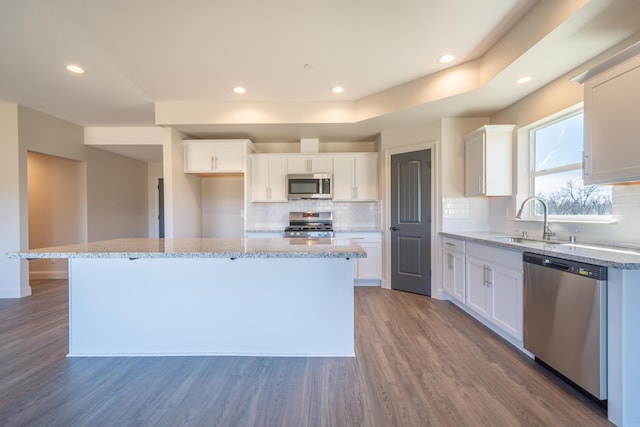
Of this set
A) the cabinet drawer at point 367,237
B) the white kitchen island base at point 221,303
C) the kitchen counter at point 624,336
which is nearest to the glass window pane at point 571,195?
the kitchen counter at point 624,336

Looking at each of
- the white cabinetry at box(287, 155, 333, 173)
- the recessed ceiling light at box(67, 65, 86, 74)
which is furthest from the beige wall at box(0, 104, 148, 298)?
the white cabinetry at box(287, 155, 333, 173)

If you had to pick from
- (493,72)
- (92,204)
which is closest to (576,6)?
(493,72)

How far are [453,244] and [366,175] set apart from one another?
1692mm

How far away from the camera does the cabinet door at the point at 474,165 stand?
3.13 metres

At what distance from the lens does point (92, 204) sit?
4.71 metres

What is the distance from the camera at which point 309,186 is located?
4223mm

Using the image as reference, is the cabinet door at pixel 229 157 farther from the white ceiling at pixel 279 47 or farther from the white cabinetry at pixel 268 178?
the white ceiling at pixel 279 47

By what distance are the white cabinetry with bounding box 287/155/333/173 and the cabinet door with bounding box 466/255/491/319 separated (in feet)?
7.91

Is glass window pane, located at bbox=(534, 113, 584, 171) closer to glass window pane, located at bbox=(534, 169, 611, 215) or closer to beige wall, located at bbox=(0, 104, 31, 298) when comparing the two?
glass window pane, located at bbox=(534, 169, 611, 215)

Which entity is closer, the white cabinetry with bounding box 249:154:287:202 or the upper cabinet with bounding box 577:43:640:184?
the upper cabinet with bounding box 577:43:640:184

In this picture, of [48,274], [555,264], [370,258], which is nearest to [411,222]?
[370,258]

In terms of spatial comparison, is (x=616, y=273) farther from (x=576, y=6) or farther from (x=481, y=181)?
(x=481, y=181)

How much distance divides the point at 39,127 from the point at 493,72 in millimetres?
5798

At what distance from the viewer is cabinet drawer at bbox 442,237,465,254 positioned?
10.0 ft
